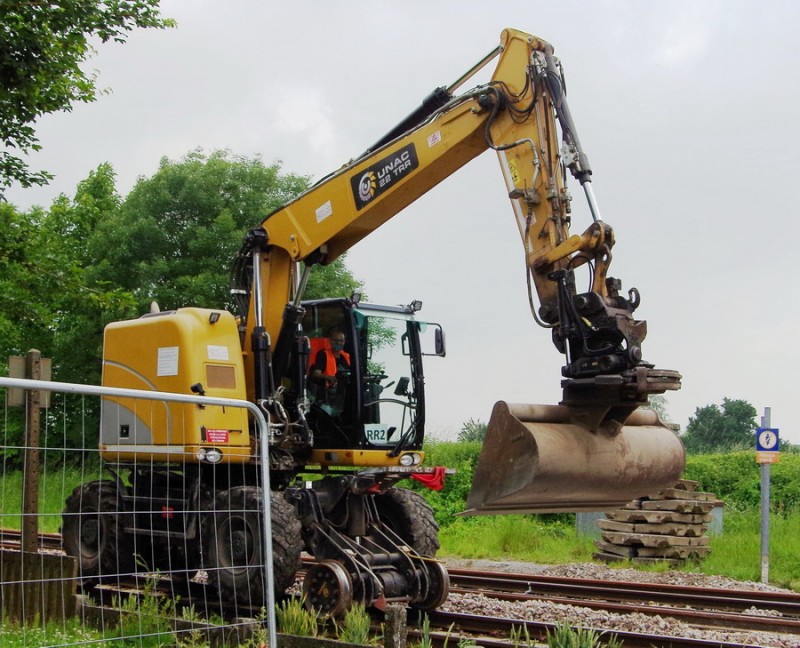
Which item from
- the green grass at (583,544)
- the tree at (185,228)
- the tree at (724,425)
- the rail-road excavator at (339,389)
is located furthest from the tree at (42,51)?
the tree at (724,425)

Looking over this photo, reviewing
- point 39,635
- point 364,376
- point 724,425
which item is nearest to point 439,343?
point 364,376

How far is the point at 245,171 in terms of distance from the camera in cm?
3056

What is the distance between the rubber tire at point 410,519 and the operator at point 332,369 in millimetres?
1093

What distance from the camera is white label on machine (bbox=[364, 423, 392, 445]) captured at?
9.80 m

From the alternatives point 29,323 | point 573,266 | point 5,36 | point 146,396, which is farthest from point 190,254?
point 146,396

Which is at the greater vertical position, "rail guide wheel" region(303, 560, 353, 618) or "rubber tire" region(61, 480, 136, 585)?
"rubber tire" region(61, 480, 136, 585)

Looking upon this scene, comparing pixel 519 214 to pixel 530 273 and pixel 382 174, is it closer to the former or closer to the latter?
pixel 530 273

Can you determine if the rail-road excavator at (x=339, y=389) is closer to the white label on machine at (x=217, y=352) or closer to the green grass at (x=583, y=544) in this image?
the white label on machine at (x=217, y=352)

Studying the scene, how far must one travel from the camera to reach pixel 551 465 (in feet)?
22.5

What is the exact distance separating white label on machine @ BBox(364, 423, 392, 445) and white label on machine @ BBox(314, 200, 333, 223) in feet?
6.58

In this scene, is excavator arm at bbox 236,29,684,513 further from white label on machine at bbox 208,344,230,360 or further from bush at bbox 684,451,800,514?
bush at bbox 684,451,800,514

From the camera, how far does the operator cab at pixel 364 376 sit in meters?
9.80

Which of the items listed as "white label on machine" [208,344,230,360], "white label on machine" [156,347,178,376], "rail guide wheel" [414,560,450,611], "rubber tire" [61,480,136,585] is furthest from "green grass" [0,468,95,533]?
"rail guide wheel" [414,560,450,611]

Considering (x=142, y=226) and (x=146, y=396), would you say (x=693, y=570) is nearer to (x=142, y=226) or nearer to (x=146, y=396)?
(x=146, y=396)
